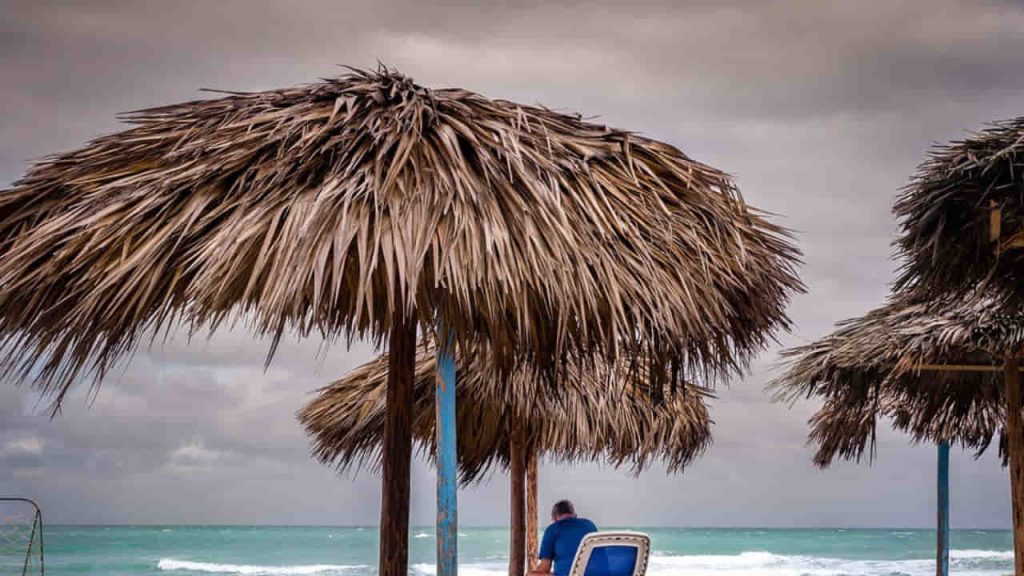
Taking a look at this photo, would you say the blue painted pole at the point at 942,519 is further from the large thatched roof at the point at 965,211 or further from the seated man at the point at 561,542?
the seated man at the point at 561,542

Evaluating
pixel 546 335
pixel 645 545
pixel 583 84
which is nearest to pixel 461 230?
pixel 546 335

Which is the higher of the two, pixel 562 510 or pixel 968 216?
pixel 968 216

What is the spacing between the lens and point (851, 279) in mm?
22250

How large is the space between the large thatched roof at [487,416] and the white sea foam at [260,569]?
951 inches

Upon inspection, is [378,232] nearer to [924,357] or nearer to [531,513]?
[924,357]

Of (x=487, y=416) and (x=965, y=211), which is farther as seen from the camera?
(x=487, y=416)

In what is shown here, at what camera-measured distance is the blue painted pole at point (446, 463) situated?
605cm

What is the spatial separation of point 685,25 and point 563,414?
6.71m

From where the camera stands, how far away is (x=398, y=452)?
614 cm

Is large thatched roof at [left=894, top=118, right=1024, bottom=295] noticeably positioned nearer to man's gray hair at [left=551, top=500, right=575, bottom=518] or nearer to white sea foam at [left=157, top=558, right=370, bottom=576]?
man's gray hair at [left=551, top=500, right=575, bottom=518]

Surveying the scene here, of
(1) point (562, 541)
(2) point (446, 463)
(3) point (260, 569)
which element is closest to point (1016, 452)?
(1) point (562, 541)

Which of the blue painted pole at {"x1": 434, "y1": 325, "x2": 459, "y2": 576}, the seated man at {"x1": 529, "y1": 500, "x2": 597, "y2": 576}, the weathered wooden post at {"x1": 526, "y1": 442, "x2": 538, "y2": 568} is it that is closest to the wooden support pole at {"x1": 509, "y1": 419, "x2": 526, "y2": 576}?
the weathered wooden post at {"x1": 526, "y1": 442, "x2": 538, "y2": 568}

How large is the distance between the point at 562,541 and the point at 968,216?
283cm

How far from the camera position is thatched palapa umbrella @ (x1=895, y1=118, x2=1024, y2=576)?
5.68 meters
